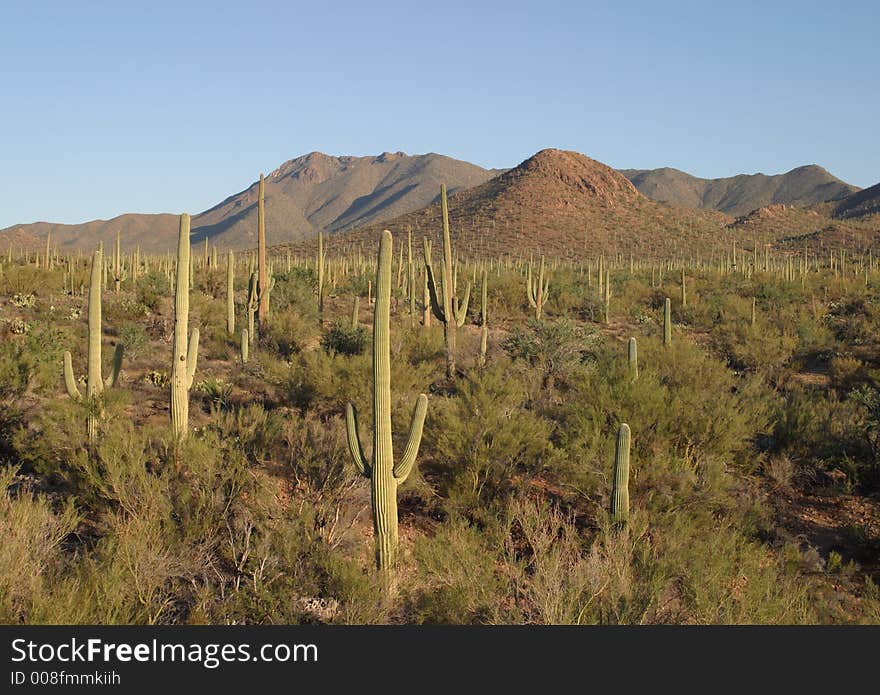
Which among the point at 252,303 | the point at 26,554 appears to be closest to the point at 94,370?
the point at 26,554

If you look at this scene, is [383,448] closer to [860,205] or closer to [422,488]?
[422,488]

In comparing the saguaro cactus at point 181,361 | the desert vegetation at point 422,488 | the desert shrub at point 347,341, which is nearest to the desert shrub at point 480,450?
the desert vegetation at point 422,488

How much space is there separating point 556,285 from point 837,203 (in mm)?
107871

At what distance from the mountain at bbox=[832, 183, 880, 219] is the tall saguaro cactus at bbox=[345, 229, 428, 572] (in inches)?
4459

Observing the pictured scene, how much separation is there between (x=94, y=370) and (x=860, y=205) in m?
125

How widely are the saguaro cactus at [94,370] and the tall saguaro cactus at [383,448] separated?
11.6 feet

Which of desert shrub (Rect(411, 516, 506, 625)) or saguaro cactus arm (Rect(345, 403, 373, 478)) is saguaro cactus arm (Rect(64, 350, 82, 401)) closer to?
saguaro cactus arm (Rect(345, 403, 373, 478))

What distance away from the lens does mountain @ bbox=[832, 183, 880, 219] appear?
104 m

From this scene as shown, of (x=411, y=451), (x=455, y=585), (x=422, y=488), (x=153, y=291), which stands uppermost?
(x=153, y=291)

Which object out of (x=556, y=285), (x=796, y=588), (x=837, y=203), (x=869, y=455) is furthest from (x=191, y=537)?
(x=837, y=203)

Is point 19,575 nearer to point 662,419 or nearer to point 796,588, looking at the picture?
point 796,588

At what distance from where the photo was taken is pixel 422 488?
831cm

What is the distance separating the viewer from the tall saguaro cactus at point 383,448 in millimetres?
6715

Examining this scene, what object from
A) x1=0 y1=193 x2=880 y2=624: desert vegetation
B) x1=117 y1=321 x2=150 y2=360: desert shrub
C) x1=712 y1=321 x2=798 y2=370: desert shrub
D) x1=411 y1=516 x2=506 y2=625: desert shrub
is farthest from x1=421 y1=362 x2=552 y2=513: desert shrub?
x1=712 y1=321 x2=798 y2=370: desert shrub
